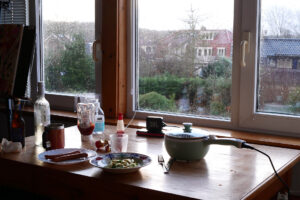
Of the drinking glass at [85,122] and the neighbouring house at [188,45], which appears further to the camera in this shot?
the neighbouring house at [188,45]

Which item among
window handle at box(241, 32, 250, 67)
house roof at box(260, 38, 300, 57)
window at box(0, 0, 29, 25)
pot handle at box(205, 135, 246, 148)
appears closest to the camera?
pot handle at box(205, 135, 246, 148)

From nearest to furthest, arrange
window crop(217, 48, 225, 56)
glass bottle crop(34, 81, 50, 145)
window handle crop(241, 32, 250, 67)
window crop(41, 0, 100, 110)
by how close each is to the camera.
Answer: glass bottle crop(34, 81, 50, 145) < window handle crop(241, 32, 250, 67) < window crop(217, 48, 225, 56) < window crop(41, 0, 100, 110)

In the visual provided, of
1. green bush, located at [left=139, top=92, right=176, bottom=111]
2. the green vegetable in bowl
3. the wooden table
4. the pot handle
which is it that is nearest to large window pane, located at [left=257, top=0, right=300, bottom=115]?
the wooden table

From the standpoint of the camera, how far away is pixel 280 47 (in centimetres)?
211

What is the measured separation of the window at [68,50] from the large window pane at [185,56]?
378 millimetres

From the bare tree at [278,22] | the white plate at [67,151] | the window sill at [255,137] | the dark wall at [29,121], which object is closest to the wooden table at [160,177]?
the white plate at [67,151]

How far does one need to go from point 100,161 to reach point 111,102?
1142 mm

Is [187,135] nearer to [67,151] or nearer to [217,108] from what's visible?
[67,151]

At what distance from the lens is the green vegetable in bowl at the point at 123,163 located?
1440mm

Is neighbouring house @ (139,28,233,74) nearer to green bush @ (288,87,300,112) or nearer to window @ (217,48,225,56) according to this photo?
window @ (217,48,225,56)

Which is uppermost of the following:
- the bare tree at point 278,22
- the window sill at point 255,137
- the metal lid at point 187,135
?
the bare tree at point 278,22

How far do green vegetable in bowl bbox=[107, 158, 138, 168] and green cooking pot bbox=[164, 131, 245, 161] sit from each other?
16 cm

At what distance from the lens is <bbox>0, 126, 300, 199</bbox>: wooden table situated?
50.3 inches

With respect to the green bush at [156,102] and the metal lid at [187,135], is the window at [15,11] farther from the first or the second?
the metal lid at [187,135]
